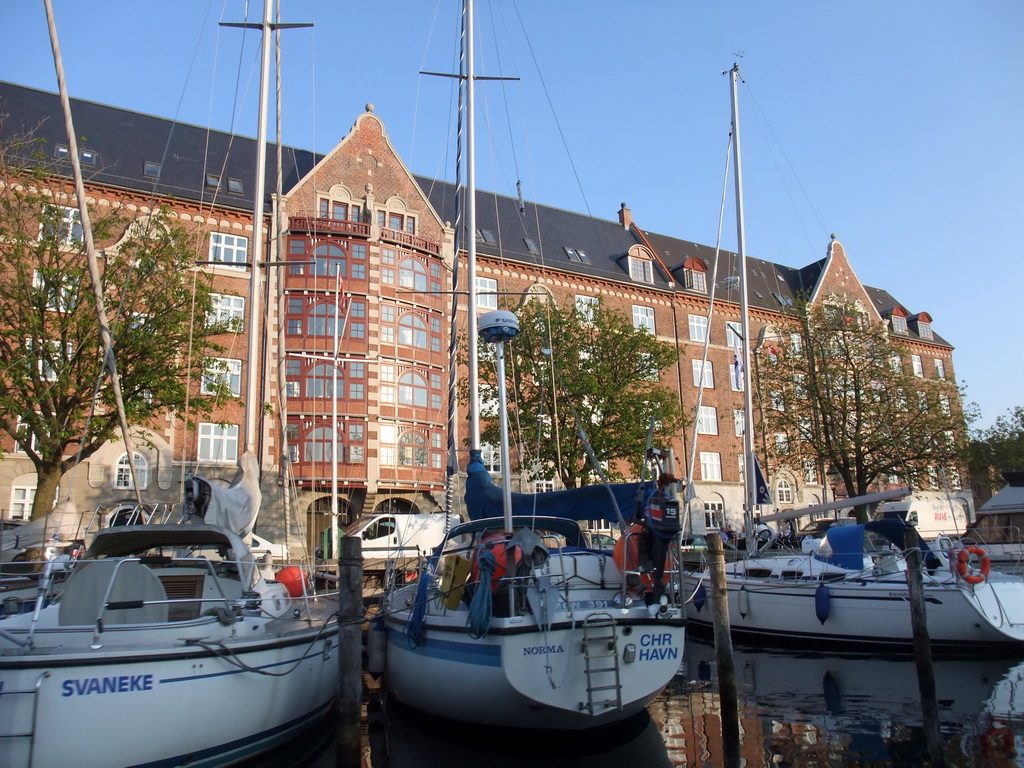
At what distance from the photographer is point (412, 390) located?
34281 millimetres

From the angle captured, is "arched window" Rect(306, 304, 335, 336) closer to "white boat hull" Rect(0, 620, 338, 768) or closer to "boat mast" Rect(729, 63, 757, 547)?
"boat mast" Rect(729, 63, 757, 547)

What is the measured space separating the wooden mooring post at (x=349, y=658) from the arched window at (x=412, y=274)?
25.4 metres

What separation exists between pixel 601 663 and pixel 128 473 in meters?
25.5

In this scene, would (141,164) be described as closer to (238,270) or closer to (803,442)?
(238,270)

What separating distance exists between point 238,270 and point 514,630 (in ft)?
91.5

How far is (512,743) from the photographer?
34.2 feet

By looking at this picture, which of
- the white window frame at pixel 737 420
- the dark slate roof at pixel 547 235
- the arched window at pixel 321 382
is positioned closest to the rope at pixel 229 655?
the arched window at pixel 321 382

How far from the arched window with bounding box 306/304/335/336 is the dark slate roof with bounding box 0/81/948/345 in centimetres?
569

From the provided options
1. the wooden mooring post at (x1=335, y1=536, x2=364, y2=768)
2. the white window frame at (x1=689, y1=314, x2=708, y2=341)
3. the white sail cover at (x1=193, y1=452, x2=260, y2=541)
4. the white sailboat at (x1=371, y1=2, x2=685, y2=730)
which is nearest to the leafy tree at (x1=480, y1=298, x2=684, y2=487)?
the white window frame at (x1=689, y1=314, x2=708, y2=341)

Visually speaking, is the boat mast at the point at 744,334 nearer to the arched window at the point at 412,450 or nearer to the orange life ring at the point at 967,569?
the orange life ring at the point at 967,569

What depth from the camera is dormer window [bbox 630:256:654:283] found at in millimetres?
46750

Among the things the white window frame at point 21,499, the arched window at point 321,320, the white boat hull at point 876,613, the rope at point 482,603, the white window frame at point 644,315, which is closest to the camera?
the rope at point 482,603

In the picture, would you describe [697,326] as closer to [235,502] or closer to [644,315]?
[644,315]

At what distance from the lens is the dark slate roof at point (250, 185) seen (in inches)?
1320
